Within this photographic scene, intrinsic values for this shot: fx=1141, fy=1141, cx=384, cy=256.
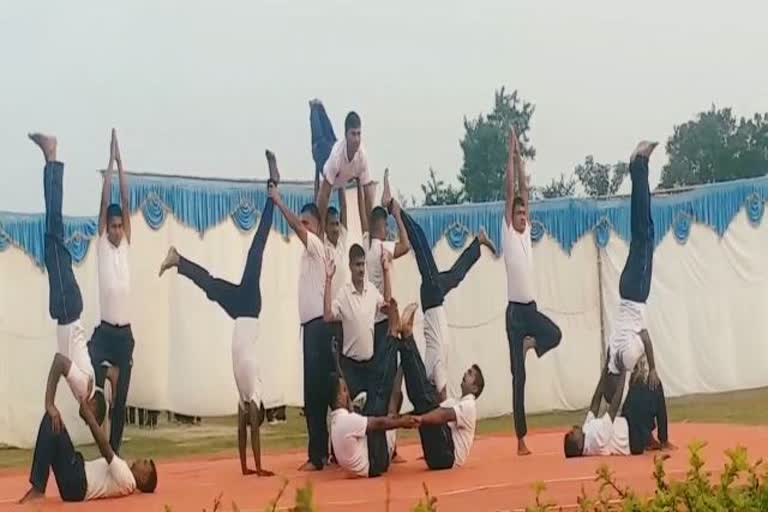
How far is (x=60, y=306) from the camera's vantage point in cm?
723

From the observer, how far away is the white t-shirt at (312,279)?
799 cm

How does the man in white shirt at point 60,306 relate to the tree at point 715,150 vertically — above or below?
below

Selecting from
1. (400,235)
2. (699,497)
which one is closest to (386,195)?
(400,235)

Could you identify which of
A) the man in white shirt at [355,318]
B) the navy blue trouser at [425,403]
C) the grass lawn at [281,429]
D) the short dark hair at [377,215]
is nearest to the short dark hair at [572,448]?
the navy blue trouser at [425,403]

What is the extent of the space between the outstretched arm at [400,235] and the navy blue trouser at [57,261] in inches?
93.4

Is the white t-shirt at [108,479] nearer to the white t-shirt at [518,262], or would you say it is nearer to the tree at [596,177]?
the white t-shirt at [518,262]

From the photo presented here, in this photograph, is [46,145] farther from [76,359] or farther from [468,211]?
[468,211]

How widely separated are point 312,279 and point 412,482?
1.69 m

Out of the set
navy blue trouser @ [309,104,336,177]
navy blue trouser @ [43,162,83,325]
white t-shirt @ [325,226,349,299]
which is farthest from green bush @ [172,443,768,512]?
navy blue trouser @ [309,104,336,177]

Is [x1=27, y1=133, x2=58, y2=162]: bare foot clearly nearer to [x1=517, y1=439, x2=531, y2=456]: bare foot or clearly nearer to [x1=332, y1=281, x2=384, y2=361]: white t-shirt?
[x1=332, y1=281, x2=384, y2=361]: white t-shirt

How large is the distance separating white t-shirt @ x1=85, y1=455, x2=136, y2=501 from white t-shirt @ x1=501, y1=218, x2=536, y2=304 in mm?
3154

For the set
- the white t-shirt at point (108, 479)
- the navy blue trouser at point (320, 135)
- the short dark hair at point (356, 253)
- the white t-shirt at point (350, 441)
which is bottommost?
the white t-shirt at point (108, 479)

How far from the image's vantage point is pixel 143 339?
11867 mm

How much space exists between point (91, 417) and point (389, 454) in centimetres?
198
